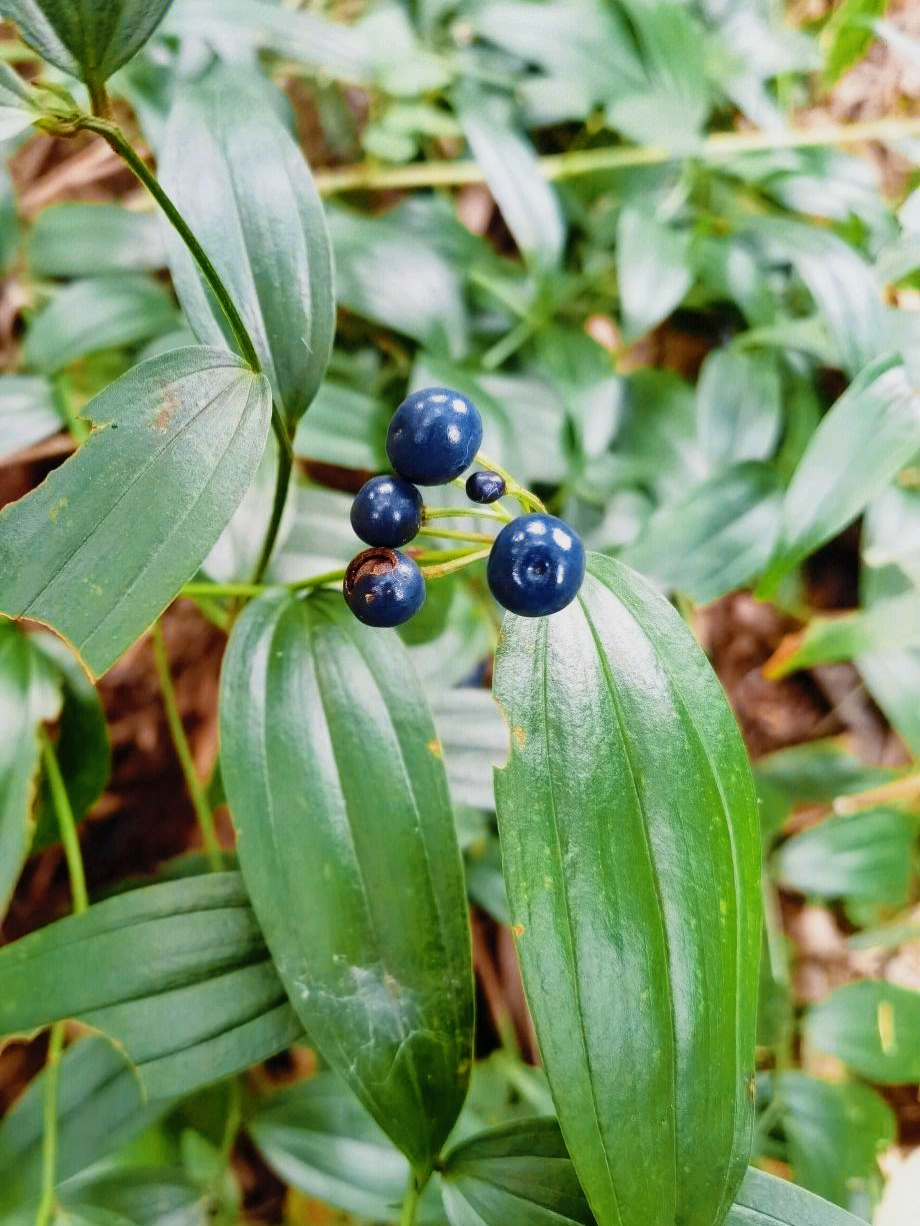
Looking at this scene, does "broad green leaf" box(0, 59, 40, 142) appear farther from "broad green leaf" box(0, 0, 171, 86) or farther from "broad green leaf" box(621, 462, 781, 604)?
"broad green leaf" box(621, 462, 781, 604)

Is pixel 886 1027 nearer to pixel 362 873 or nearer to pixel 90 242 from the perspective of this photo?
pixel 362 873

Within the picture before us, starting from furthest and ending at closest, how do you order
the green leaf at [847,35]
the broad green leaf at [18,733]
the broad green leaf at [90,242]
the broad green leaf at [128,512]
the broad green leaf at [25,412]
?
the green leaf at [847,35] < the broad green leaf at [90,242] < the broad green leaf at [25,412] < the broad green leaf at [18,733] < the broad green leaf at [128,512]

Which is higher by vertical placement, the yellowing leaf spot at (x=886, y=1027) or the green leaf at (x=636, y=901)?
the green leaf at (x=636, y=901)

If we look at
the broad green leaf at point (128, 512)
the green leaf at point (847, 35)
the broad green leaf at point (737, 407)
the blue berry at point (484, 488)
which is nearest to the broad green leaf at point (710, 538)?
the broad green leaf at point (737, 407)

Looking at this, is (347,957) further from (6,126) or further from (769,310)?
(769,310)

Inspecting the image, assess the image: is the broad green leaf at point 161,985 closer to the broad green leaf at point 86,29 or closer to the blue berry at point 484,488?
the blue berry at point 484,488
